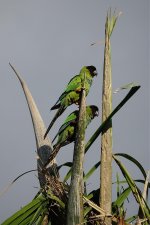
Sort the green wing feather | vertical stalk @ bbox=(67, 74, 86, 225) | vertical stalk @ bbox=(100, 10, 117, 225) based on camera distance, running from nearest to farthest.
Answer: vertical stalk @ bbox=(67, 74, 86, 225) < vertical stalk @ bbox=(100, 10, 117, 225) < the green wing feather

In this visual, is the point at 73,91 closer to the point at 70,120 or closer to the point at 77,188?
the point at 70,120

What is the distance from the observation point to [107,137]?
363 cm

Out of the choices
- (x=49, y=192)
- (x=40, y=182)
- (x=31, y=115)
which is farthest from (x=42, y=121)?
(x=49, y=192)

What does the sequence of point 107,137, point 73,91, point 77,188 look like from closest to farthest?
1. point 77,188
2. point 107,137
3. point 73,91

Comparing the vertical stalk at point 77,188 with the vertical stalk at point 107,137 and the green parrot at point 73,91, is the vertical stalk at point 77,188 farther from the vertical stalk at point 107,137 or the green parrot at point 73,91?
the green parrot at point 73,91

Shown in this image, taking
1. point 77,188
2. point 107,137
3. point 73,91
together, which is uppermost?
point 73,91

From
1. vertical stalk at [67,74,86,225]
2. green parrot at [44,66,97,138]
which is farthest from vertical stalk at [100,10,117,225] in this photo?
green parrot at [44,66,97,138]

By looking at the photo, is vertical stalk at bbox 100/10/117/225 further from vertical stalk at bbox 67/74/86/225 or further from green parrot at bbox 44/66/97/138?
green parrot at bbox 44/66/97/138

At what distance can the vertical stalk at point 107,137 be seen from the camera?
349 centimetres

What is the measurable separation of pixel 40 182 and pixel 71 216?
85cm

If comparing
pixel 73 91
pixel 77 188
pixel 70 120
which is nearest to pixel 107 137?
pixel 77 188

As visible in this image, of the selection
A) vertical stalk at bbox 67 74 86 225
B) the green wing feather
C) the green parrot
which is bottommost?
vertical stalk at bbox 67 74 86 225

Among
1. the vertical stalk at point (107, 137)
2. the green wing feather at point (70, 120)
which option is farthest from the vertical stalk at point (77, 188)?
the green wing feather at point (70, 120)

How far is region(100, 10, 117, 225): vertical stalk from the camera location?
11.4 ft
